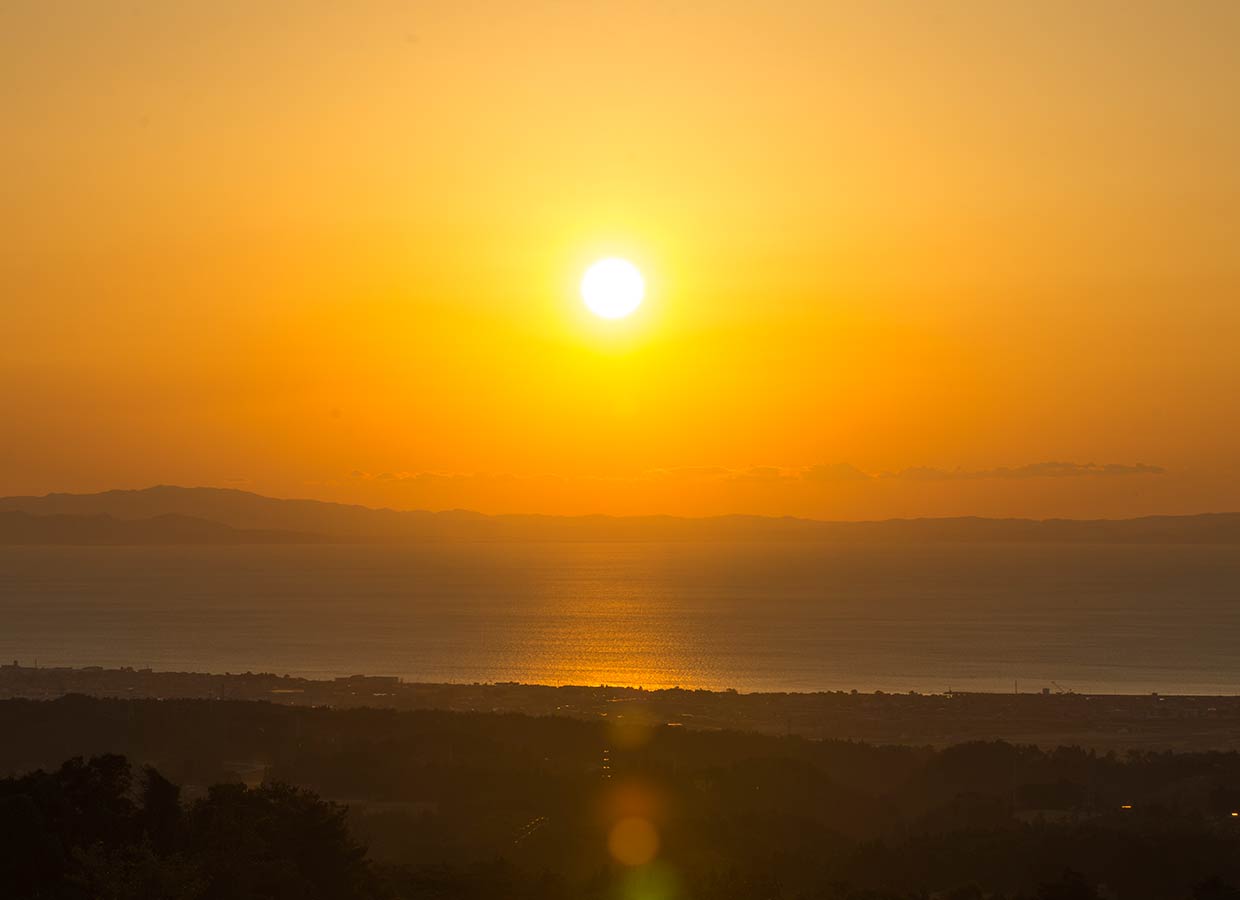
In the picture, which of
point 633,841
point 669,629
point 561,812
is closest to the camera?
point 633,841

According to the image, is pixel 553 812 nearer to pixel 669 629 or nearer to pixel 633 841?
pixel 633 841

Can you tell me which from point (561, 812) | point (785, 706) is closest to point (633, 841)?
point (561, 812)

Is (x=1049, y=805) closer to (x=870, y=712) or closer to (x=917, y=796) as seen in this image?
(x=917, y=796)

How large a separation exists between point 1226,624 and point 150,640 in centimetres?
8777

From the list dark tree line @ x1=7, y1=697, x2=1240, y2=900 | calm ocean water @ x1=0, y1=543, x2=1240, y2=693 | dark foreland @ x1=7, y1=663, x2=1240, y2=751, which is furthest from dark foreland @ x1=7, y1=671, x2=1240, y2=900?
calm ocean water @ x1=0, y1=543, x2=1240, y2=693

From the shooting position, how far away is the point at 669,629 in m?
116

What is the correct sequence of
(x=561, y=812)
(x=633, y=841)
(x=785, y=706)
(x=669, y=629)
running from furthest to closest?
1. (x=669, y=629)
2. (x=785, y=706)
3. (x=561, y=812)
4. (x=633, y=841)

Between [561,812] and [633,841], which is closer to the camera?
[633,841]

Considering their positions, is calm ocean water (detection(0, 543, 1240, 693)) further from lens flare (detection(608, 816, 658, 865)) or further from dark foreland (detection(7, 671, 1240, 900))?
lens flare (detection(608, 816, 658, 865))

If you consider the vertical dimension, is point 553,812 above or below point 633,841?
above

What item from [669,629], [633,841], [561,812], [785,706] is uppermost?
[669,629]

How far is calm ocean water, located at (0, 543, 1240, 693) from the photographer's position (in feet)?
270

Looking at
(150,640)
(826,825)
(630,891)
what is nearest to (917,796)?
(826,825)

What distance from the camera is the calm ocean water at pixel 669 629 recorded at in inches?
3243
